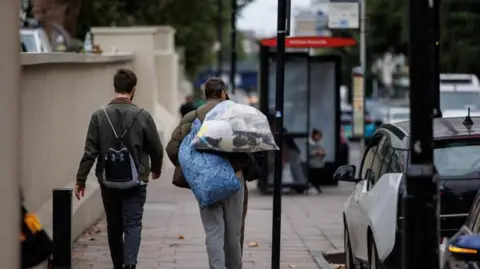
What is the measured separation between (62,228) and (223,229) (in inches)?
50.4

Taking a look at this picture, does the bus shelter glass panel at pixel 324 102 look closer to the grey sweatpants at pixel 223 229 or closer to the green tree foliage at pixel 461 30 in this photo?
the grey sweatpants at pixel 223 229

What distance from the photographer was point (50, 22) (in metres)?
26.7

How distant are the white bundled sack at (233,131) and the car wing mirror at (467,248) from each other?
2.41m

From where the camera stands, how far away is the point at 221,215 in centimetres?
880

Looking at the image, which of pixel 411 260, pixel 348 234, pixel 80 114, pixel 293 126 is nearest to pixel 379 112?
pixel 293 126

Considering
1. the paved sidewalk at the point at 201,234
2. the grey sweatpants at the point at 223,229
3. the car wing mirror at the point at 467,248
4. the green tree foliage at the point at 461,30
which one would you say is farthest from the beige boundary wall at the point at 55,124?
the green tree foliage at the point at 461,30

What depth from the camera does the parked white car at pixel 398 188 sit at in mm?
8594

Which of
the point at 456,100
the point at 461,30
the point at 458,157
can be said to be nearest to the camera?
the point at 458,157

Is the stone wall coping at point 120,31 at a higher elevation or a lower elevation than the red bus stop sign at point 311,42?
higher

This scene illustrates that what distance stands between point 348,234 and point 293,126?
431 inches

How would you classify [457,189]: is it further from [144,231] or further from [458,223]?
[144,231]

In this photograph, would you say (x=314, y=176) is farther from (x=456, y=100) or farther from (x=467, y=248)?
(x=467, y=248)

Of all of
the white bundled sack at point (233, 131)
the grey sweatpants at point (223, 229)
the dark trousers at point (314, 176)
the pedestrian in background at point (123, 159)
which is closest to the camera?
the white bundled sack at point (233, 131)

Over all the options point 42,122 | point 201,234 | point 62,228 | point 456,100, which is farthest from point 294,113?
point 62,228
